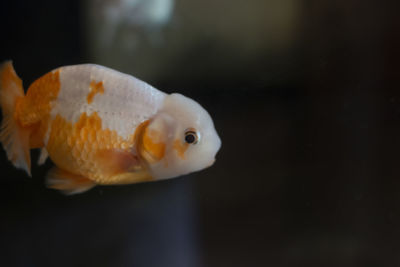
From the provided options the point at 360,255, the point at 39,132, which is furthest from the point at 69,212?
the point at 360,255

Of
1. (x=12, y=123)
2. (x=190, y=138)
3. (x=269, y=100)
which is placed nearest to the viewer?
(x=190, y=138)

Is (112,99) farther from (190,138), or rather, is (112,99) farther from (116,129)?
(190,138)

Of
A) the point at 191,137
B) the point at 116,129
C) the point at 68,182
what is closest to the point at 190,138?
the point at 191,137

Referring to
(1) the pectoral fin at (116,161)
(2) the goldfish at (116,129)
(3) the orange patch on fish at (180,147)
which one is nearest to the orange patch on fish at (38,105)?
(2) the goldfish at (116,129)

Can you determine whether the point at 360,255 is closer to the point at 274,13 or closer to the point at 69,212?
the point at 274,13

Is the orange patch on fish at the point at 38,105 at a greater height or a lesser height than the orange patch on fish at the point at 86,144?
Answer: greater

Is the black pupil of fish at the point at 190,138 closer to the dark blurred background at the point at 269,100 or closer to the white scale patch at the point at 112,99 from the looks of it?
the white scale patch at the point at 112,99

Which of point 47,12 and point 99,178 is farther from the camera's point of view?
point 47,12
